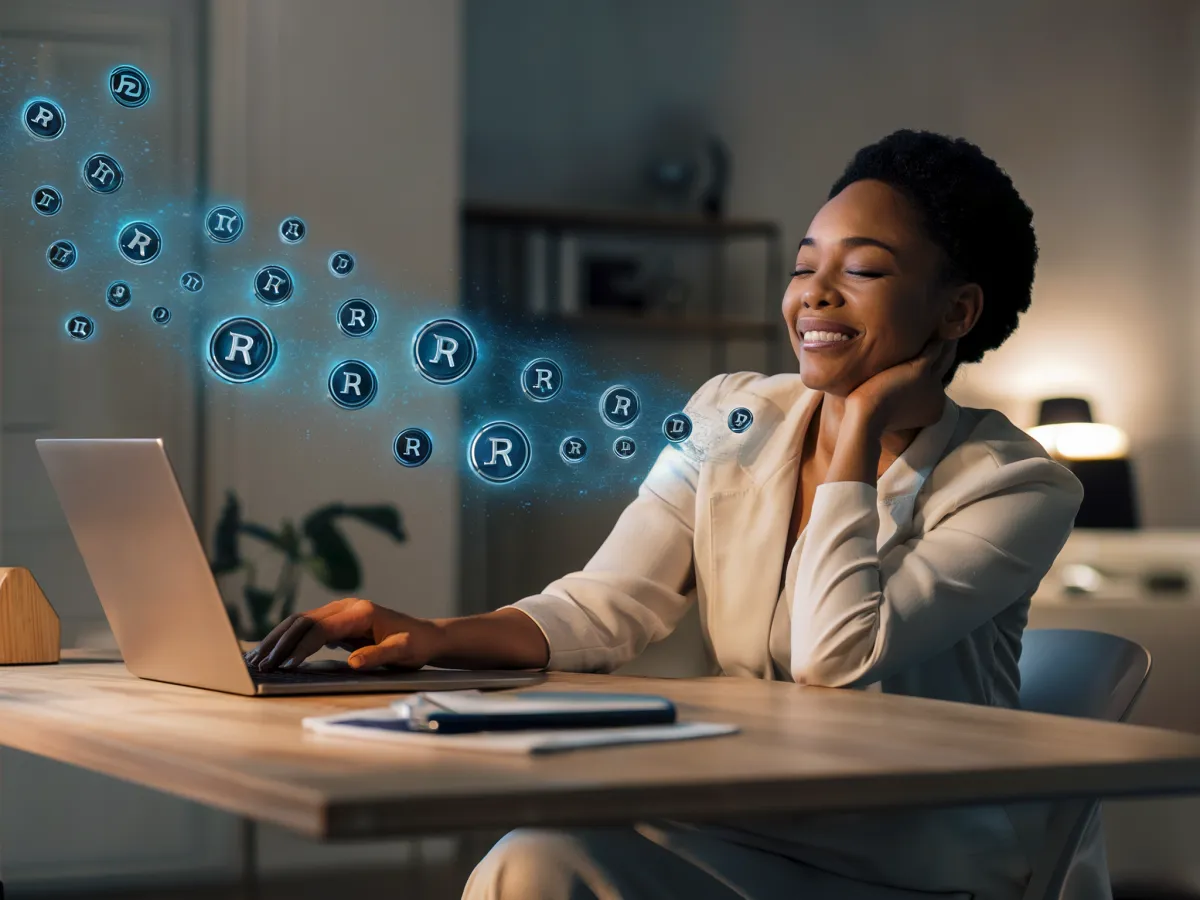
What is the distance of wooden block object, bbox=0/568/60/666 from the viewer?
5.25 ft

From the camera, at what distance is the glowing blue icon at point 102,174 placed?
179 centimetres

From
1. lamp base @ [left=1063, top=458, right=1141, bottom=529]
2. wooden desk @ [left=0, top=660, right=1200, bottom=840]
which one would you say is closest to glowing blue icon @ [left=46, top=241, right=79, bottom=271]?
wooden desk @ [left=0, top=660, right=1200, bottom=840]

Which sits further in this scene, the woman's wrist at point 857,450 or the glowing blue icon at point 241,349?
the glowing blue icon at point 241,349

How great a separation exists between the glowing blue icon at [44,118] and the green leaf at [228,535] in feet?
6.25

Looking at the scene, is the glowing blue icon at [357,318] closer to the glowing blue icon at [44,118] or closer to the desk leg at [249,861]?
the glowing blue icon at [44,118]

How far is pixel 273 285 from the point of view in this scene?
71.8 inches

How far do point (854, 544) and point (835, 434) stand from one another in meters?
0.27

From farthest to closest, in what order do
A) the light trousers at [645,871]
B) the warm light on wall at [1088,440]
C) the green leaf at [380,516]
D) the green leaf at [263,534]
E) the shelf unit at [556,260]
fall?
1. the warm light on wall at [1088,440]
2. the shelf unit at [556,260]
3. the green leaf at [263,534]
4. the green leaf at [380,516]
5. the light trousers at [645,871]

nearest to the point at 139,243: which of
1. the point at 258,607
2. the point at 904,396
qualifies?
the point at 904,396

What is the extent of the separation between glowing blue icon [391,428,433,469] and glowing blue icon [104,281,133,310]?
1.36 feet

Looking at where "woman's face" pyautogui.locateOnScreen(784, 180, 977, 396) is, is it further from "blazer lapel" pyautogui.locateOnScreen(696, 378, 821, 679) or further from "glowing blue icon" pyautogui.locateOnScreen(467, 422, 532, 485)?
"glowing blue icon" pyautogui.locateOnScreen(467, 422, 532, 485)

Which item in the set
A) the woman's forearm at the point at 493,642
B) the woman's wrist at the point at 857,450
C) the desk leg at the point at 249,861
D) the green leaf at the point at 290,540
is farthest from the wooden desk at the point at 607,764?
the green leaf at the point at 290,540

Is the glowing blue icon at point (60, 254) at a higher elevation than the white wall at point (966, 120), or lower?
lower

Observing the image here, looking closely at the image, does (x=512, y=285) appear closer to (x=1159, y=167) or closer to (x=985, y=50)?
(x=985, y=50)
